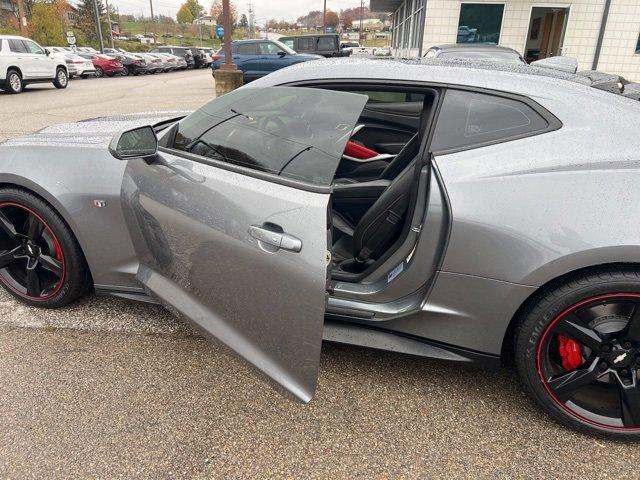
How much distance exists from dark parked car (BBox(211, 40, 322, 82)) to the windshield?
561 inches

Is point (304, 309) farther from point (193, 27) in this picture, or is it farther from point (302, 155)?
point (193, 27)

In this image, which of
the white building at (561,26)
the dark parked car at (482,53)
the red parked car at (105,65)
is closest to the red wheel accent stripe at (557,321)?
the dark parked car at (482,53)

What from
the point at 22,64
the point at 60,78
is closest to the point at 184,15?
the point at 60,78

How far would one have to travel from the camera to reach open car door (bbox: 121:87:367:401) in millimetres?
1587

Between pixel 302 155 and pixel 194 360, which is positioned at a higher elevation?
pixel 302 155

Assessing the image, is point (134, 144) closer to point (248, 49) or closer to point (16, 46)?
point (248, 49)

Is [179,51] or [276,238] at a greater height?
[179,51]

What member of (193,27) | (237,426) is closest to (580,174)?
(237,426)

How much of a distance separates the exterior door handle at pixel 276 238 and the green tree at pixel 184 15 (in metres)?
110

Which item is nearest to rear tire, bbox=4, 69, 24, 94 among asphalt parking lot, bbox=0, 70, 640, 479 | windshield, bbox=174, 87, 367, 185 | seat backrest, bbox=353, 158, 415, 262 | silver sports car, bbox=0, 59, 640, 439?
asphalt parking lot, bbox=0, 70, 640, 479

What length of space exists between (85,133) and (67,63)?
24082 millimetres

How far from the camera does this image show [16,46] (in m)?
14.7

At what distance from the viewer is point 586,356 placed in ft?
5.93

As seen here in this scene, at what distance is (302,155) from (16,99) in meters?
15.4
